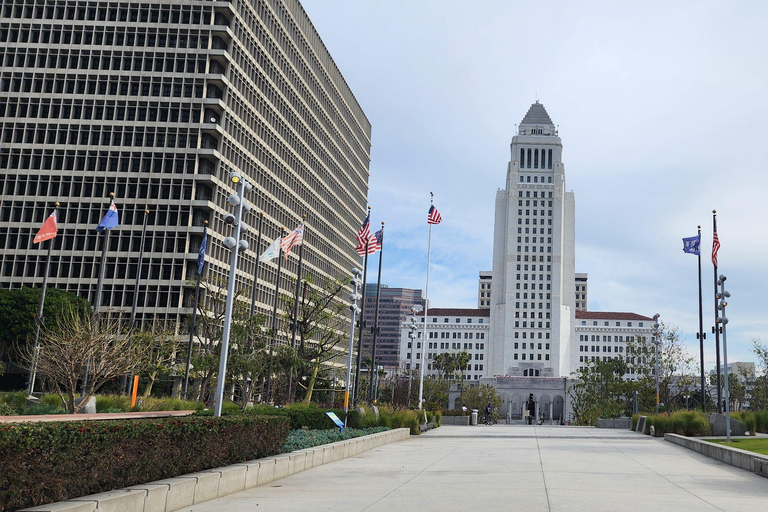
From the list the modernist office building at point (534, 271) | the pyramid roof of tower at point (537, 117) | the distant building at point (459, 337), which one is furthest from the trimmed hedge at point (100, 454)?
the pyramid roof of tower at point (537, 117)

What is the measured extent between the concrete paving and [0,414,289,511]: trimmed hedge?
104cm

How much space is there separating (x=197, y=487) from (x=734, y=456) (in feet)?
55.9

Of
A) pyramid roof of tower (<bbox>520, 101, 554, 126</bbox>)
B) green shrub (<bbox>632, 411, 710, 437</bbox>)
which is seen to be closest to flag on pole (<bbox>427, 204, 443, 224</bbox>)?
green shrub (<bbox>632, 411, 710, 437</bbox>)

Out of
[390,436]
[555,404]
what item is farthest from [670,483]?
→ [555,404]

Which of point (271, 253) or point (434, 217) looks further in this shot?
point (434, 217)

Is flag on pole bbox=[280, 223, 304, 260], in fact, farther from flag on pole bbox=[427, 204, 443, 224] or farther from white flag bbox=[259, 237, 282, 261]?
flag on pole bbox=[427, 204, 443, 224]

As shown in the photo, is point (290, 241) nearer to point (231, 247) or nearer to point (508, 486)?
point (231, 247)

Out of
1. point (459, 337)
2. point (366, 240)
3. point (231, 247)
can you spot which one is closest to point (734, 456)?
point (231, 247)

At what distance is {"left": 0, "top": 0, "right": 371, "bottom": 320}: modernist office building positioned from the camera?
70.9 m

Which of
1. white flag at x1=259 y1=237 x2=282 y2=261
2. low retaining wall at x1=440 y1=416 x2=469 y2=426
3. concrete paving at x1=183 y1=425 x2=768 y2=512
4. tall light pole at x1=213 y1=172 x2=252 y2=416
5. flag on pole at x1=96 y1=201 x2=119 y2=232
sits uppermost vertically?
flag on pole at x1=96 y1=201 x2=119 y2=232

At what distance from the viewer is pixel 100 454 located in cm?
985

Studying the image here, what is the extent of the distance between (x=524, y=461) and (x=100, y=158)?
209 feet

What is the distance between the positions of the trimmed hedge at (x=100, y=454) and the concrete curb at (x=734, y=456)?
540 inches

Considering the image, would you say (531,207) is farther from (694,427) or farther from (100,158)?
(694,427)
